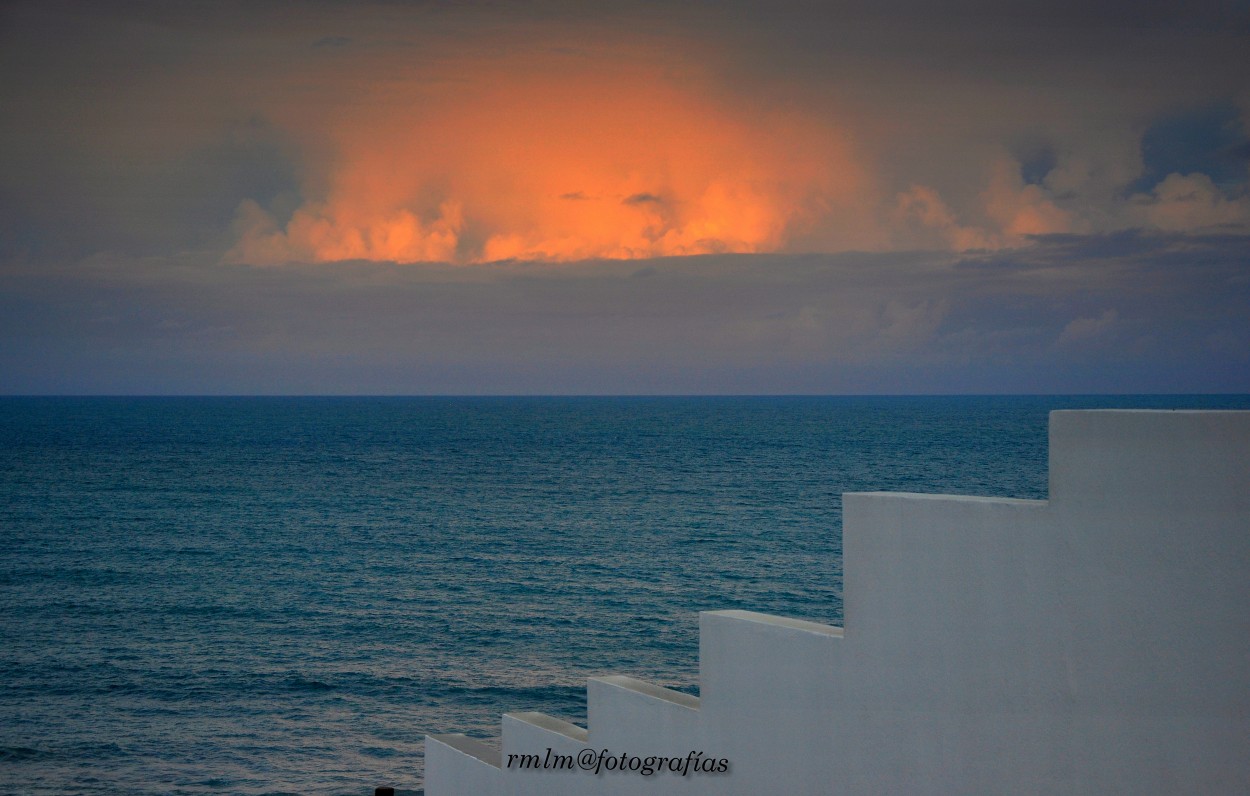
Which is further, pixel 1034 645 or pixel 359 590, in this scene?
pixel 359 590

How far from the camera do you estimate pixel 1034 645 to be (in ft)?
16.0

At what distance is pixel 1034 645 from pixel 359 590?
4344cm

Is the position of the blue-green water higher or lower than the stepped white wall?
lower

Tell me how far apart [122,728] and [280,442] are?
10940cm

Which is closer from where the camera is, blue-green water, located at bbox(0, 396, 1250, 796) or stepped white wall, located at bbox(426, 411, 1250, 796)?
stepped white wall, located at bbox(426, 411, 1250, 796)

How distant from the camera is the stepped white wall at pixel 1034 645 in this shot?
14.4 feet

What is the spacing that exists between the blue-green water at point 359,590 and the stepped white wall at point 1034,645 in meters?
19.0

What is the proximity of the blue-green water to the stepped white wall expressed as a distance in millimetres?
19047

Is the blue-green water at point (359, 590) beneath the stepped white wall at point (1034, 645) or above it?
beneath

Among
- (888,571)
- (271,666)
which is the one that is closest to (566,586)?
(271,666)

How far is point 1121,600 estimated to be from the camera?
457cm

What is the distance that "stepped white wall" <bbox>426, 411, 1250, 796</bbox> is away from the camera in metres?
4.39

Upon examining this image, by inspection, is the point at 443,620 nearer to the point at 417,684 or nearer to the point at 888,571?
the point at 417,684

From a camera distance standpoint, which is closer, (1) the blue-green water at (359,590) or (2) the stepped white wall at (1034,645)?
(2) the stepped white wall at (1034,645)
